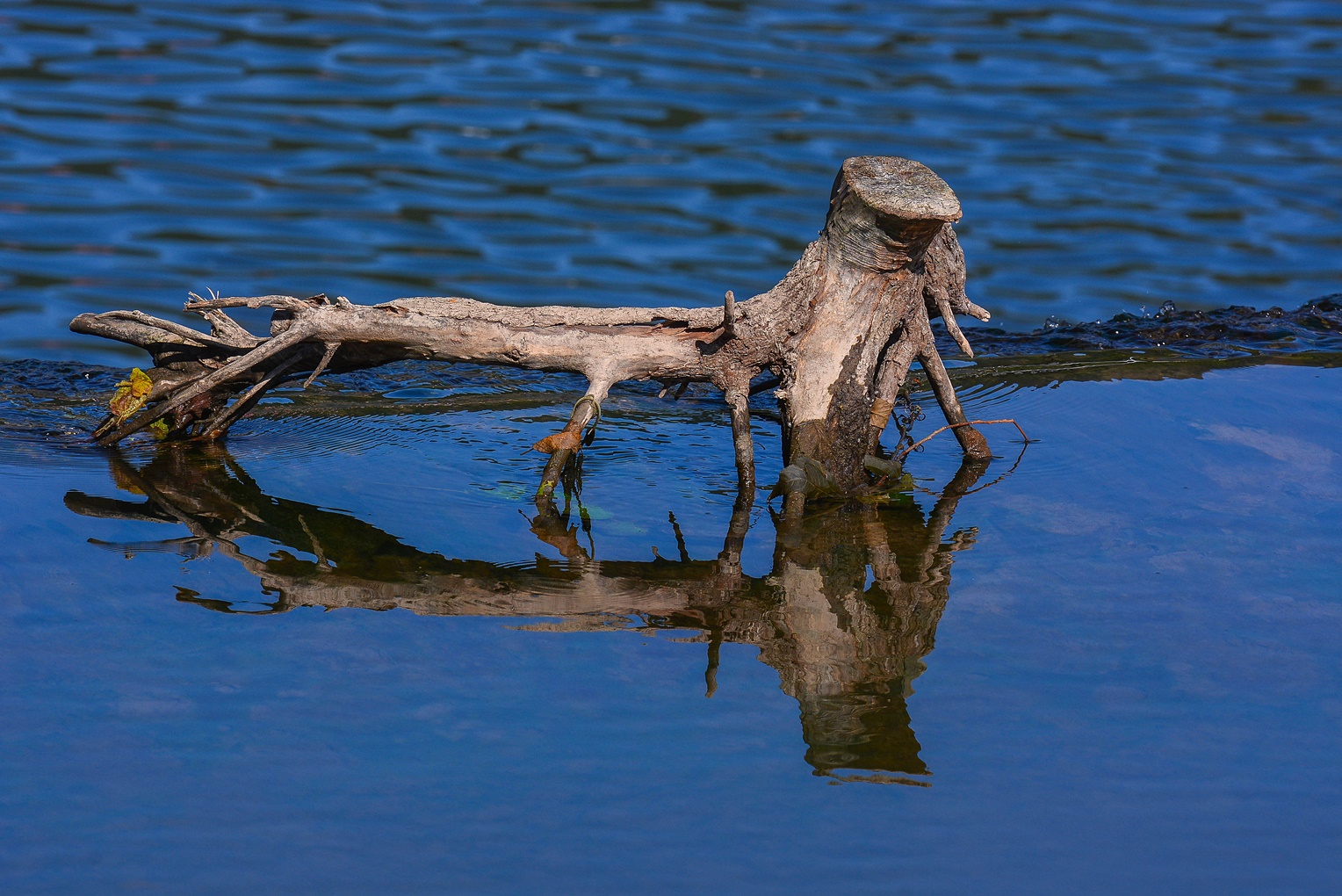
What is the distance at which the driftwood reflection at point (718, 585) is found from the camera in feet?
13.4

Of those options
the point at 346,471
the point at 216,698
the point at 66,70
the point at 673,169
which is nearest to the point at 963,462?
the point at 346,471

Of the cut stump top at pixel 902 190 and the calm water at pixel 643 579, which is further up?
the cut stump top at pixel 902 190

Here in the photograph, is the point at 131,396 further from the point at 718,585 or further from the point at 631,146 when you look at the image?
the point at 631,146

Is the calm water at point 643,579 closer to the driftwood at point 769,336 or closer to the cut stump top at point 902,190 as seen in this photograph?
the driftwood at point 769,336

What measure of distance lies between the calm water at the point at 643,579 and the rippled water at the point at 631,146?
7 cm

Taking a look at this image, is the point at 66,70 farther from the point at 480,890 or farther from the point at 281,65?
the point at 480,890

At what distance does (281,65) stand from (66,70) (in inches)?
77.8

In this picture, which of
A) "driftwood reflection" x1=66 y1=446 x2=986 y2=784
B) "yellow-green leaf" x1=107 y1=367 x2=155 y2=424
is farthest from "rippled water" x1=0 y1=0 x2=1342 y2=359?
"driftwood reflection" x1=66 y1=446 x2=986 y2=784

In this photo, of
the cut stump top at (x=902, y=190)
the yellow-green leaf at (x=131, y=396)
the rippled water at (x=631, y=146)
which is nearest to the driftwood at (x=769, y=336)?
the cut stump top at (x=902, y=190)

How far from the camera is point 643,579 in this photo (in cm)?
485

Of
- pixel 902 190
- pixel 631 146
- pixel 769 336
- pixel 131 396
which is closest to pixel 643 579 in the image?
pixel 769 336

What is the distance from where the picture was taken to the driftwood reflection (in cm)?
407

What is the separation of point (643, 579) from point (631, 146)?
7864mm

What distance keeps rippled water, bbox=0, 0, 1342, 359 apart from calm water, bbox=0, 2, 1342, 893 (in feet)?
0.23
